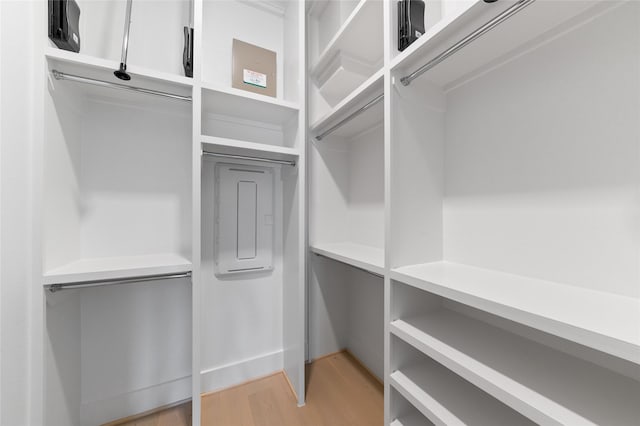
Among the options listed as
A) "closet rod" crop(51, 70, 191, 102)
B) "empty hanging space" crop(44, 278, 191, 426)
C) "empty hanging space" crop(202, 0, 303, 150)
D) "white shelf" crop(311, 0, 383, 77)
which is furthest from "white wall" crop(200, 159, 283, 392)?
"white shelf" crop(311, 0, 383, 77)

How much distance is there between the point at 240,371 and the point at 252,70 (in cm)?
191

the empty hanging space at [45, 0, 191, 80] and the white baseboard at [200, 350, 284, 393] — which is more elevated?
the empty hanging space at [45, 0, 191, 80]


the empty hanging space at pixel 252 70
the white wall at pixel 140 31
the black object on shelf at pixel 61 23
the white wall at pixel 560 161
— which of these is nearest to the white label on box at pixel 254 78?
the empty hanging space at pixel 252 70

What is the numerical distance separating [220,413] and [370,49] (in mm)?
2240

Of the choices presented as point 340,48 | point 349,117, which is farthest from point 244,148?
point 340,48

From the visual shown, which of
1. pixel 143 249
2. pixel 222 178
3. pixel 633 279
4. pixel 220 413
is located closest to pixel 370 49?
pixel 222 178

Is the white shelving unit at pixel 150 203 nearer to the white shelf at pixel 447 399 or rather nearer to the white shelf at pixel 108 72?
the white shelf at pixel 108 72

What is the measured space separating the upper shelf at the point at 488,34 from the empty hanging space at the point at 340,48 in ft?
0.88

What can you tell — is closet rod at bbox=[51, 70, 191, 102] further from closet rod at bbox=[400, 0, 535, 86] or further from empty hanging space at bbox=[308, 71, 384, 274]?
closet rod at bbox=[400, 0, 535, 86]

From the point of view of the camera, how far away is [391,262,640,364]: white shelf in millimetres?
434

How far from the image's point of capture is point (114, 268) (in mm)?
1004

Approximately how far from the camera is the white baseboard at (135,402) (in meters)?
1.19

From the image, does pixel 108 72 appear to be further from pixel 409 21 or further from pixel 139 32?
pixel 409 21

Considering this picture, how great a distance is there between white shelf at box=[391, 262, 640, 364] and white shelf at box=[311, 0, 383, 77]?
1211mm
